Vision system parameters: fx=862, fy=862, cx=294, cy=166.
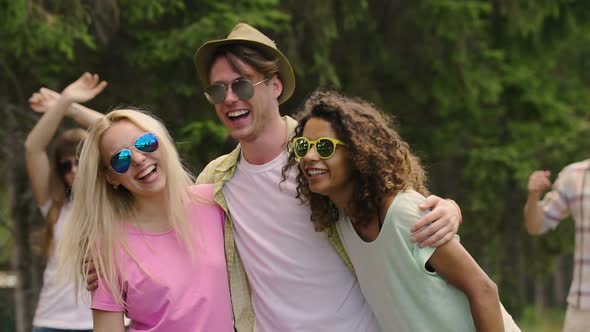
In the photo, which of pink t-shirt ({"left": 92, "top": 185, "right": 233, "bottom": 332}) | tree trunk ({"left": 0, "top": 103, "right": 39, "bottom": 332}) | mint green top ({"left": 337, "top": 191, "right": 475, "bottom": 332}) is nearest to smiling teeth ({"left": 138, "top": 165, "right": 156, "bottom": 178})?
pink t-shirt ({"left": 92, "top": 185, "right": 233, "bottom": 332})

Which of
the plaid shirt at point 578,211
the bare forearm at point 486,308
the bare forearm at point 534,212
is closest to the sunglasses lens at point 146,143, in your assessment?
the bare forearm at point 486,308

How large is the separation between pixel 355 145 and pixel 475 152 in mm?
7177

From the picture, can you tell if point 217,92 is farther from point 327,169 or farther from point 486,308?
point 486,308

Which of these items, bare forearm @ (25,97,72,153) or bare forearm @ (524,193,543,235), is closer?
bare forearm @ (25,97,72,153)

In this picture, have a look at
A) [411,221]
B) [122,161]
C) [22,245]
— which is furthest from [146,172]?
[22,245]

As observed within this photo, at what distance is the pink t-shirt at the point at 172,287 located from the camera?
320 cm

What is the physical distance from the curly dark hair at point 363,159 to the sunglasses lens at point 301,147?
0.09m

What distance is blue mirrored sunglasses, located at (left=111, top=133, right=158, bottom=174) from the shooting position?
10.8 feet

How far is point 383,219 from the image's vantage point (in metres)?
3.07

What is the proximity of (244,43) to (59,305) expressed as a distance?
2.26m

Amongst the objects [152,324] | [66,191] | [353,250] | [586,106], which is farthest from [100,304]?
[586,106]

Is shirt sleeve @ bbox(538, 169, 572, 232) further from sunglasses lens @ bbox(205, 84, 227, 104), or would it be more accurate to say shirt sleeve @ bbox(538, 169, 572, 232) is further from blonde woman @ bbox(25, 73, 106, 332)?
blonde woman @ bbox(25, 73, 106, 332)

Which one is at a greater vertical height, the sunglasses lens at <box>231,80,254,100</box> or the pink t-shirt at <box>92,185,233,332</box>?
the sunglasses lens at <box>231,80,254,100</box>

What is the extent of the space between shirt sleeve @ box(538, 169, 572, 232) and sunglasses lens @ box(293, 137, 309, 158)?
2.68 m
